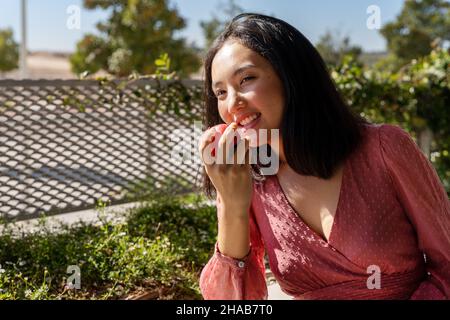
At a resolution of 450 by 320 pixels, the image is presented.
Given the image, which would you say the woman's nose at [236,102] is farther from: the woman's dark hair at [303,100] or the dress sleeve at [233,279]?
the dress sleeve at [233,279]

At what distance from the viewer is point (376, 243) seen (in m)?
1.50

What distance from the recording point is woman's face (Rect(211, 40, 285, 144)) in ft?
4.98

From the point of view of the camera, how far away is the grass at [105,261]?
9.83ft

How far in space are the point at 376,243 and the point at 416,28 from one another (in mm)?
23055

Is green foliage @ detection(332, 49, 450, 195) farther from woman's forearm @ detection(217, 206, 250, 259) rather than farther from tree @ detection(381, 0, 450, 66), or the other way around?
tree @ detection(381, 0, 450, 66)

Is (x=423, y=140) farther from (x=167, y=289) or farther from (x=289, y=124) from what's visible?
(x=289, y=124)

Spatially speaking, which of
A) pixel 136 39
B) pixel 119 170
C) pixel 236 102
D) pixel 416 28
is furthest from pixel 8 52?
pixel 236 102

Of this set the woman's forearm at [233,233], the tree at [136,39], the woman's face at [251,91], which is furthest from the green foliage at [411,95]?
the tree at [136,39]

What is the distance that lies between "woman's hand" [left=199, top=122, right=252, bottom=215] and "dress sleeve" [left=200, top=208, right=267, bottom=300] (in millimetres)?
156

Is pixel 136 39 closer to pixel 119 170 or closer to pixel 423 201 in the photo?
pixel 119 170

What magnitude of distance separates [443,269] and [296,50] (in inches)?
27.8

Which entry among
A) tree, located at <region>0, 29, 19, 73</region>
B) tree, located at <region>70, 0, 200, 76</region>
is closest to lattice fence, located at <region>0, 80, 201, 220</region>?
Result: tree, located at <region>70, 0, 200, 76</region>

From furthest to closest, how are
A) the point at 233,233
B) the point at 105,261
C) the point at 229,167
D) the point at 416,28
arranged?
the point at 416,28 < the point at 105,261 < the point at 233,233 < the point at 229,167
